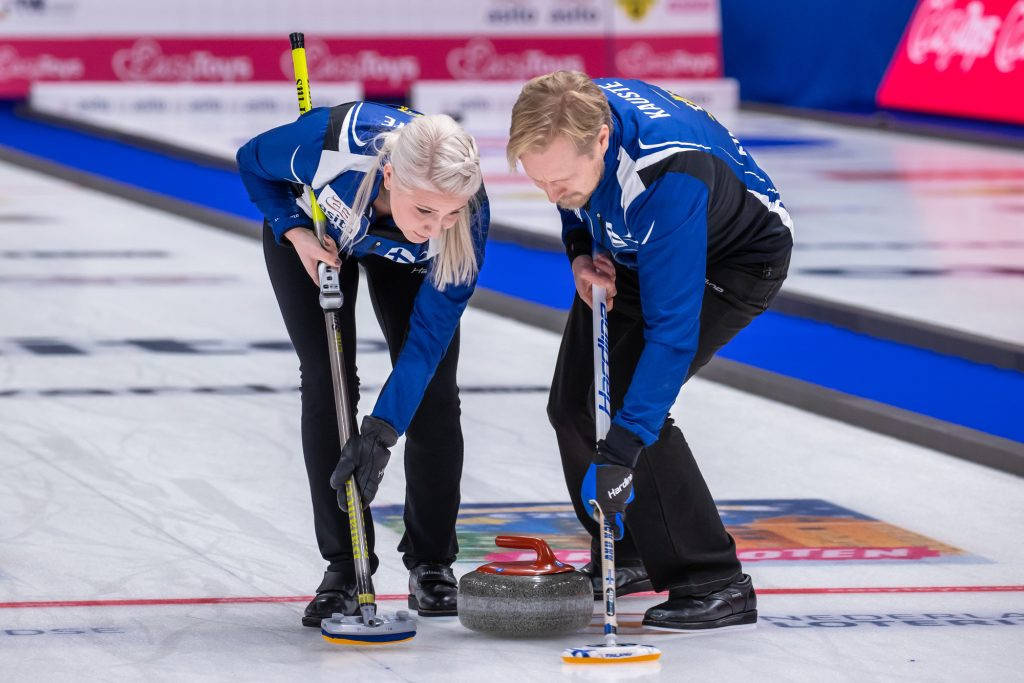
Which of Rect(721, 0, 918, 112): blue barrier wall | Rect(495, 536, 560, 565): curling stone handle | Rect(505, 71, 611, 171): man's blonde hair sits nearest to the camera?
Rect(505, 71, 611, 171): man's blonde hair

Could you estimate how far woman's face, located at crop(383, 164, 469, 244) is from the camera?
273 cm

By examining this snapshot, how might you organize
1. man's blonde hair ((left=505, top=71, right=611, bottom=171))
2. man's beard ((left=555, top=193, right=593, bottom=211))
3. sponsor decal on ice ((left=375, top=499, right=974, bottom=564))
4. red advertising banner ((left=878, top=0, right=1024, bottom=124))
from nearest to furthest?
man's blonde hair ((left=505, top=71, right=611, bottom=171)) → man's beard ((left=555, top=193, right=593, bottom=211)) → sponsor decal on ice ((left=375, top=499, right=974, bottom=564)) → red advertising banner ((left=878, top=0, right=1024, bottom=124))

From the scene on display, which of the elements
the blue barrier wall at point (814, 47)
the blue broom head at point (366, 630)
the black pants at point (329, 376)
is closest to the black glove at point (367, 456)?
the black pants at point (329, 376)

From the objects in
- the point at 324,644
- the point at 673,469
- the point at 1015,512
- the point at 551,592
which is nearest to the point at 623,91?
the point at 673,469

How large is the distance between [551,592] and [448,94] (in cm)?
1185

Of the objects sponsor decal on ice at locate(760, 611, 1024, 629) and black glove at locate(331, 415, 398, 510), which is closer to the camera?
black glove at locate(331, 415, 398, 510)

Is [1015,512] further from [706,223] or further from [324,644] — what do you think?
[324,644]

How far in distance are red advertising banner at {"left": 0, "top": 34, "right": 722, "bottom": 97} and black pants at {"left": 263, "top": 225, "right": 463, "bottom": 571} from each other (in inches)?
447

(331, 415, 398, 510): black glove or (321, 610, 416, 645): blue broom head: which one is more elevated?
(331, 415, 398, 510): black glove

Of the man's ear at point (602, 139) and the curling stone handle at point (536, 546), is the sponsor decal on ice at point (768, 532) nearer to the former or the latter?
the curling stone handle at point (536, 546)

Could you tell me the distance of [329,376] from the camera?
3092 millimetres

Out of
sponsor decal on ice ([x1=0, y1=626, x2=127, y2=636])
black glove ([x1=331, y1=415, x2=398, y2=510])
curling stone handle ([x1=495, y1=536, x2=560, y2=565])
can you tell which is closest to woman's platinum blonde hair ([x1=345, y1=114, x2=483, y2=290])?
black glove ([x1=331, y1=415, x2=398, y2=510])

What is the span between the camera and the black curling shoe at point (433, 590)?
314 centimetres

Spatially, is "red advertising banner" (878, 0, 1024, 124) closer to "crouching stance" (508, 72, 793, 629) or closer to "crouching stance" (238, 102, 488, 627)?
"crouching stance" (508, 72, 793, 629)
